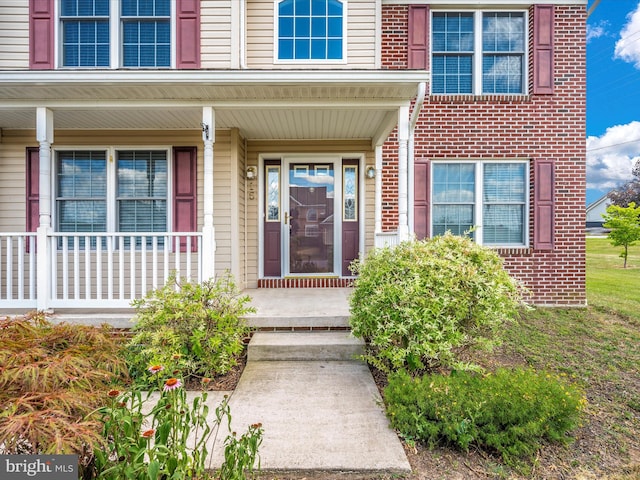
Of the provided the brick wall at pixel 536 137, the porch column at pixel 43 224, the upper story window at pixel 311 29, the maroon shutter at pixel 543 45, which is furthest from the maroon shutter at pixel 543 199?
the porch column at pixel 43 224

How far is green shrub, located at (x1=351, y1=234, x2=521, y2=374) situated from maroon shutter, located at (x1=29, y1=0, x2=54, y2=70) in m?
5.72

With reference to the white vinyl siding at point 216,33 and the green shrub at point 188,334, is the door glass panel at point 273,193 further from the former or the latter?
the green shrub at point 188,334

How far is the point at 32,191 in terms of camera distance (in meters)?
5.43

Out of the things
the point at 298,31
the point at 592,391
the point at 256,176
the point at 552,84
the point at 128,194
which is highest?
the point at 298,31

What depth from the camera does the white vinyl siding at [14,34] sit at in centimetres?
537

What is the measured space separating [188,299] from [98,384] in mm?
1627

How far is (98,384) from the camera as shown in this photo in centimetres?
185

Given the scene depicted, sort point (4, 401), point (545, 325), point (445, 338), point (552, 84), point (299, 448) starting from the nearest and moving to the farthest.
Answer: point (4, 401)
point (299, 448)
point (445, 338)
point (545, 325)
point (552, 84)

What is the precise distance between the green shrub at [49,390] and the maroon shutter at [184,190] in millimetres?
3359

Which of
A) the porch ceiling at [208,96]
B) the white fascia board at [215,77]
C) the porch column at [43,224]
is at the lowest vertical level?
the porch column at [43,224]

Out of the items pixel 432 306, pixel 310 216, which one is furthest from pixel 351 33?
pixel 432 306

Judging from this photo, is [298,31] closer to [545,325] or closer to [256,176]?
[256,176]

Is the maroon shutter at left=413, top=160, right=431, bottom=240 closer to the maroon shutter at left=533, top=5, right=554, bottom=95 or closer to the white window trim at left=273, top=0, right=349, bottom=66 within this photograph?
the white window trim at left=273, top=0, right=349, bottom=66

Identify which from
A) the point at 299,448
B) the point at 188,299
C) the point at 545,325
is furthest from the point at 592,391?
the point at 188,299
